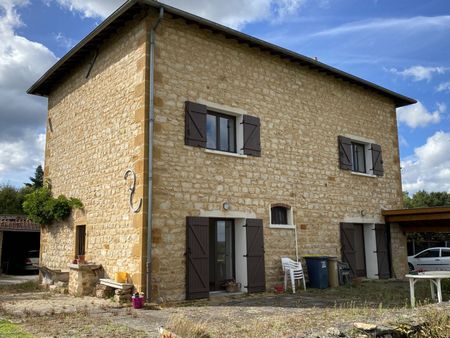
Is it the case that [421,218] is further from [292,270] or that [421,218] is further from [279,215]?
[292,270]

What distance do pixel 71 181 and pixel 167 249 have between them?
A: 4190 mm

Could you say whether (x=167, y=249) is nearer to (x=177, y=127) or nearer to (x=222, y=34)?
(x=177, y=127)

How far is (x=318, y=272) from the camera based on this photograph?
10.4m

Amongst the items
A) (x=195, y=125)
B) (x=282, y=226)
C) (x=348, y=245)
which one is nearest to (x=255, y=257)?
(x=282, y=226)

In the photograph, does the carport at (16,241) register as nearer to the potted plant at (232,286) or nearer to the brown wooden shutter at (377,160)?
the potted plant at (232,286)

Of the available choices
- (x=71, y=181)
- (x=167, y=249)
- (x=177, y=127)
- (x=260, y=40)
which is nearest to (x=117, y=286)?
(x=167, y=249)

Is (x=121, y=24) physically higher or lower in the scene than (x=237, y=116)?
higher

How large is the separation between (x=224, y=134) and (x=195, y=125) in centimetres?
117

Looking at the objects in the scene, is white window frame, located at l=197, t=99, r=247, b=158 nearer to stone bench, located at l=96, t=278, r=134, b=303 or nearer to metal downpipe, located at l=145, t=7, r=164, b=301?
metal downpipe, located at l=145, t=7, r=164, b=301

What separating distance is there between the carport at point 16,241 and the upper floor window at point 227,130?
11.1 metres

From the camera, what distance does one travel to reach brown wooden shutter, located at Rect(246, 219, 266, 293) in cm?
956

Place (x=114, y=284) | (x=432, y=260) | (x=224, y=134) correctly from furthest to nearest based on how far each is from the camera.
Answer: (x=432, y=260), (x=224, y=134), (x=114, y=284)

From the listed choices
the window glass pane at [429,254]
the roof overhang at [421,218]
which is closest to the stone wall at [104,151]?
the roof overhang at [421,218]

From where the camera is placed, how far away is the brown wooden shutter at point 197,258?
8539mm
